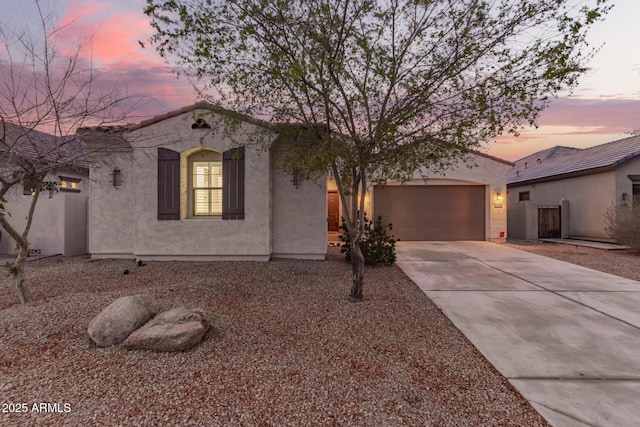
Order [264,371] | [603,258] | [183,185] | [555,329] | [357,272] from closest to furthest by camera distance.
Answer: [264,371]
[555,329]
[357,272]
[183,185]
[603,258]

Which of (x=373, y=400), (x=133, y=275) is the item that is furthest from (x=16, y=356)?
(x=133, y=275)

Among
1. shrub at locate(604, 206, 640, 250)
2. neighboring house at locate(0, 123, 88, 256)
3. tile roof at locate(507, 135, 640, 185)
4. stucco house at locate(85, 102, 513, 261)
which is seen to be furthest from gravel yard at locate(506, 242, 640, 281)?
neighboring house at locate(0, 123, 88, 256)

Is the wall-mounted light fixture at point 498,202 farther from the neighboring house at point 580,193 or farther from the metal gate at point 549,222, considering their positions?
the metal gate at point 549,222

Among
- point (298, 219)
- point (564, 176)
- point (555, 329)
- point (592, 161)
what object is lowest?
point (555, 329)

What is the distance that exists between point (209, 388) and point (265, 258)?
212 inches

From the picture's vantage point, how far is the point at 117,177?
8.30 meters

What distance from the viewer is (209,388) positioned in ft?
8.13

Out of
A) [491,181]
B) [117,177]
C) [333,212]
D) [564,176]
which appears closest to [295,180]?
[117,177]

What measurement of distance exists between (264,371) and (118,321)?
5.51ft

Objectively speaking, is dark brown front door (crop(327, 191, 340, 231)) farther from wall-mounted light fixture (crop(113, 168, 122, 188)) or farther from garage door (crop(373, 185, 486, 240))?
wall-mounted light fixture (crop(113, 168, 122, 188))

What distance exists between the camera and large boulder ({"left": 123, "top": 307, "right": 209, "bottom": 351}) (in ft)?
9.89

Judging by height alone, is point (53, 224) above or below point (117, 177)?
below

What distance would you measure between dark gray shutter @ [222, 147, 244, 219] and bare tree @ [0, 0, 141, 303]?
3395 mm

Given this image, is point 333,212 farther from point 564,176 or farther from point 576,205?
point 576,205
